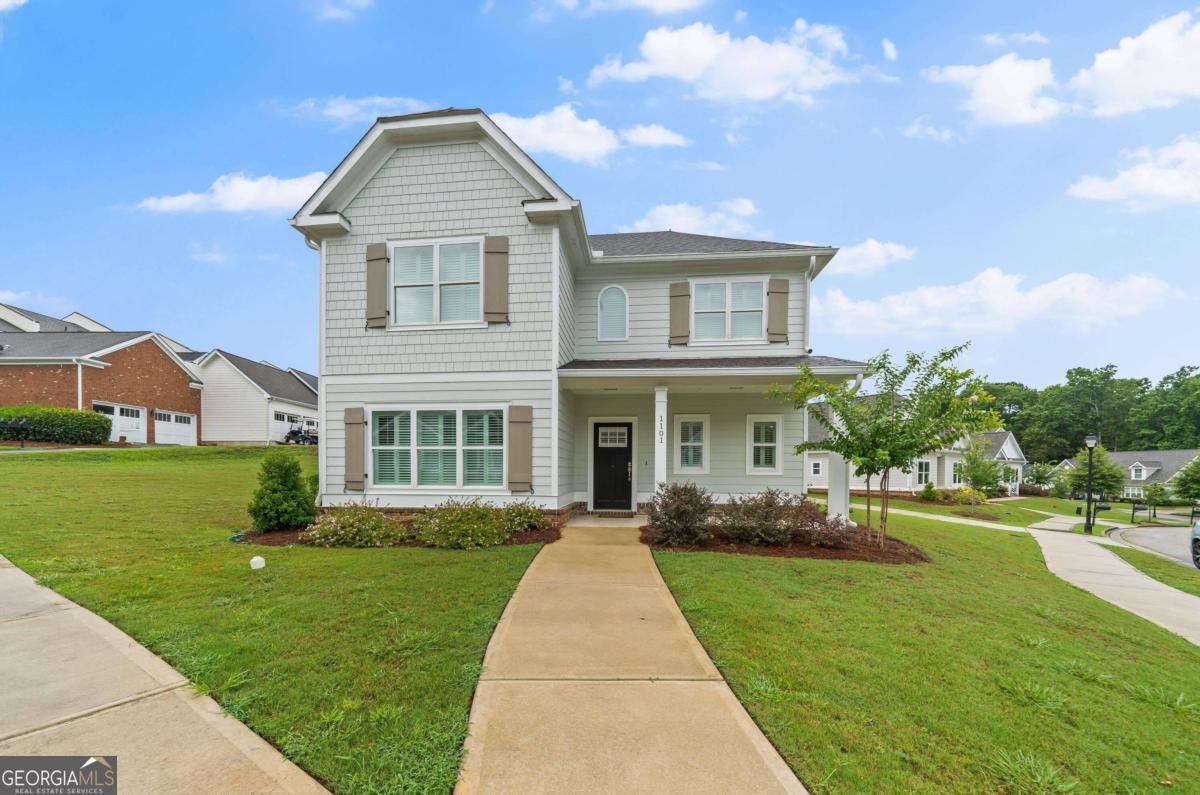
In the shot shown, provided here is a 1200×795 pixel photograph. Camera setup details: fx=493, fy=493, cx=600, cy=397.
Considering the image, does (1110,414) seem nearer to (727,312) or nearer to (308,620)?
(727,312)

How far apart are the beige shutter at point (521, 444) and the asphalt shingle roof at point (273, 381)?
81.1 ft

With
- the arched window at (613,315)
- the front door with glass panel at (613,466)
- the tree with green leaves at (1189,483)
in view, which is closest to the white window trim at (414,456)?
the front door with glass panel at (613,466)

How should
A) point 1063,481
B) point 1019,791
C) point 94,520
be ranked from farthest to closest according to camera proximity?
point 1063,481 → point 94,520 → point 1019,791

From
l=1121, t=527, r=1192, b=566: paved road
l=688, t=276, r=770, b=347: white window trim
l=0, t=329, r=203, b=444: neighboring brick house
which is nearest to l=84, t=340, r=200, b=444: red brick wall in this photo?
l=0, t=329, r=203, b=444: neighboring brick house

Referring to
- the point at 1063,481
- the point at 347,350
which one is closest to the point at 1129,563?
the point at 347,350

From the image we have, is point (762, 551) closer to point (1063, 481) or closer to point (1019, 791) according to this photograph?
point (1019, 791)

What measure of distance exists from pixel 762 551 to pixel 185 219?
30.0 metres

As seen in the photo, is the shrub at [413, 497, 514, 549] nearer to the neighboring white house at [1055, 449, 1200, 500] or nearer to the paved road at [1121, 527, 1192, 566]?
the paved road at [1121, 527, 1192, 566]

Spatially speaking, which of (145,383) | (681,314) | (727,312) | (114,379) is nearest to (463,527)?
Result: (681,314)

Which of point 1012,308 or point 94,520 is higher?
point 1012,308

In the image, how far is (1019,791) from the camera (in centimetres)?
255

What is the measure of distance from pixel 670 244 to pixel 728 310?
2.42m

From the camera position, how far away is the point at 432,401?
9.87m

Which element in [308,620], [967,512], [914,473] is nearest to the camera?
[308,620]
